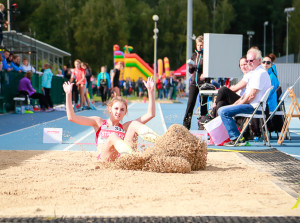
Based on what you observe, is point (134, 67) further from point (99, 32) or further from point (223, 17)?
point (223, 17)

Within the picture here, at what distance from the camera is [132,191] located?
490 centimetres

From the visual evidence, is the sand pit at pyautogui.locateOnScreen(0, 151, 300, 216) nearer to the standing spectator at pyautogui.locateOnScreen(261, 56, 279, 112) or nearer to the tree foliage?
the standing spectator at pyautogui.locateOnScreen(261, 56, 279, 112)

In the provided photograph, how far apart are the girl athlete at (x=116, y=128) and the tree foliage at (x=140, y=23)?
52147 millimetres

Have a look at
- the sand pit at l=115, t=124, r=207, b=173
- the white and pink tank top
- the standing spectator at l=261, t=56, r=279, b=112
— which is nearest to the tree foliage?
the standing spectator at l=261, t=56, r=279, b=112

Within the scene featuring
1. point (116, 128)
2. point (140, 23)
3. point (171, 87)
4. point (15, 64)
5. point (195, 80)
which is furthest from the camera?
point (140, 23)

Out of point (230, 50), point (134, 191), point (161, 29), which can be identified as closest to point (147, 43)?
point (161, 29)

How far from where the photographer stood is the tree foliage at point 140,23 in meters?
66.2

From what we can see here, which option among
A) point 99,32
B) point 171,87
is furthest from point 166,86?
point 99,32

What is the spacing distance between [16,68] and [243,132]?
37.3 ft

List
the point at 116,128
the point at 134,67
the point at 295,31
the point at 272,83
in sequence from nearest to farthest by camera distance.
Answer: the point at 116,128
the point at 272,83
the point at 134,67
the point at 295,31

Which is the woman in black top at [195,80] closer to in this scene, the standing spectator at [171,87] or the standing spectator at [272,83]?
the standing spectator at [272,83]

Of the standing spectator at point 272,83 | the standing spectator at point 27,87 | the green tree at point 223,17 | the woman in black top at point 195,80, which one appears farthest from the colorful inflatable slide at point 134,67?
the standing spectator at point 272,83

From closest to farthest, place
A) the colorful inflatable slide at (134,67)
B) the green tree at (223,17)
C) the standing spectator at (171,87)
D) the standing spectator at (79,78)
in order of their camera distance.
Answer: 1. the standing spectator at (79,78)
2. the standing spectator at (171,87)
3. the colorful inflatable slide at (134,67)
4. the green tree at (223,17)

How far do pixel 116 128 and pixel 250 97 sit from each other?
150 inches
